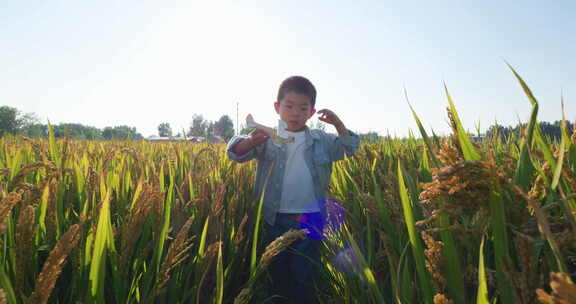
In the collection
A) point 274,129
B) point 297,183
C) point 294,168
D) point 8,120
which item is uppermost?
point 8,120

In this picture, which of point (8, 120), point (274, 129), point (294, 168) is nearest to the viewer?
point (274, 129)

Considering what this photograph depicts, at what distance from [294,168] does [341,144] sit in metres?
0.40

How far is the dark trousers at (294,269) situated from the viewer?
2.23 meters

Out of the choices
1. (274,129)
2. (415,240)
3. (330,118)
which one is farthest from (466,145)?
(330,118)

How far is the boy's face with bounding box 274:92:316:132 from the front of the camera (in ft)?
7.93

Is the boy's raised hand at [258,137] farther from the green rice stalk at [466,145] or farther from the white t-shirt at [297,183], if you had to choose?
the green rice stalk at [466,145]

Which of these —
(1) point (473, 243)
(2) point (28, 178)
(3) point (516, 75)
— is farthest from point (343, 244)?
(2) point (28, 178)

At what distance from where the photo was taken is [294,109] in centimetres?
244

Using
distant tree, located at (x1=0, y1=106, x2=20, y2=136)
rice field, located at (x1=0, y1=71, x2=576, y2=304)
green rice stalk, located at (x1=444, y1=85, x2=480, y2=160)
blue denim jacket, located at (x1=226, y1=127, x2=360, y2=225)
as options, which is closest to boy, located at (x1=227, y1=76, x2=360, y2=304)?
blue denim jacket, located at (x1=226, y1=127, x2=360, y2=225)

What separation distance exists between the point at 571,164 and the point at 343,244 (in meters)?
1.06

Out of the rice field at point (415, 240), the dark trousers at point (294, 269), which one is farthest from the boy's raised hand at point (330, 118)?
the rice field at point (415, 240)

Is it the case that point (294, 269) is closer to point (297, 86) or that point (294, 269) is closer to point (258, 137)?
point (258, 137)

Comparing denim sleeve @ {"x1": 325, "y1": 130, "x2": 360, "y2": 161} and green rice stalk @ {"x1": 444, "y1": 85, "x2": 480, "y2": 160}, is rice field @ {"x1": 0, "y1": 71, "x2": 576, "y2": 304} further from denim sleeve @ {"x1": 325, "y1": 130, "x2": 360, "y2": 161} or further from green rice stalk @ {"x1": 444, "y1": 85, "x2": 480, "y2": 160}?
denim sleeve @ {"x1": 325, "y1": 130, "x2": 360, "y2": 161}

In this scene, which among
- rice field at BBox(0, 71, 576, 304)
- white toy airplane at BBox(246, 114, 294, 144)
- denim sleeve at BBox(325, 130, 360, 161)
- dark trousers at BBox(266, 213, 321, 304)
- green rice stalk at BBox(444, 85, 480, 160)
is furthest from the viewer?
denim sleeve at BBox(325, 130, 360, 161)
